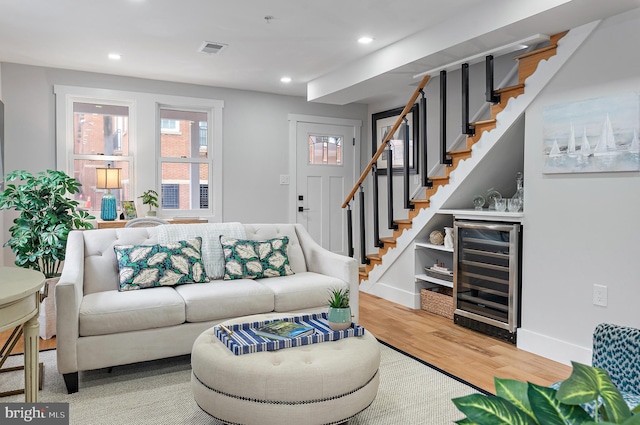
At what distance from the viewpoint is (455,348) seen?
3428 mm

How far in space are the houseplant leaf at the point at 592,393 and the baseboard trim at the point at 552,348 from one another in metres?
2.78

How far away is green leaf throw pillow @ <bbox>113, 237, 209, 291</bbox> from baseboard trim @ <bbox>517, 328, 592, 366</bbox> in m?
2.33

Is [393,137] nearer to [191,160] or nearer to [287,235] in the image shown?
[191,160]

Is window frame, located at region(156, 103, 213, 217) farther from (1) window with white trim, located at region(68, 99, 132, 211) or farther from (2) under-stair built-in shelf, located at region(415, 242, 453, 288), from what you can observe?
(2) under-stair built-in shelf, located at region(415, 242, 453, 288)

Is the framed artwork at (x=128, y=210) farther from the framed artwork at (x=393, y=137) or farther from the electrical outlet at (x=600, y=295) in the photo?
the electrical outlet at (x=600, y=295)

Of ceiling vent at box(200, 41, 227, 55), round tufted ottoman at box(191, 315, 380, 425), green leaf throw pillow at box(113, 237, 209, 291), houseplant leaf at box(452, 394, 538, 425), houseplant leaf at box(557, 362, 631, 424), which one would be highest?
ceiling vent at box(200, 41, 227, 55)

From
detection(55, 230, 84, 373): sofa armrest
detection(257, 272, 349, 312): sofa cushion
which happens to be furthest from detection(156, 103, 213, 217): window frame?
detection(55, 230, 84, 373): sofa armrest

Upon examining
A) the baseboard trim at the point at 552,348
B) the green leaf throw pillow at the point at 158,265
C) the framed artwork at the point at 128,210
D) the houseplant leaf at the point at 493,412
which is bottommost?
the baseboard trim at the point at 552,348

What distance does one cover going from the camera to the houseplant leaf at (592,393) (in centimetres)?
59

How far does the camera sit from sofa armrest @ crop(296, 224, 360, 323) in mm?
3439

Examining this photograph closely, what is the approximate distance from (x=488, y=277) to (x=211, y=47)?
309cm

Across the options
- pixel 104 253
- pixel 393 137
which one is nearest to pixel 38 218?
pixel 104 253

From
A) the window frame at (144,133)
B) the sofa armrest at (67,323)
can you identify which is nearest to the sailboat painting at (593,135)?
the sofa armrest at (67,323)

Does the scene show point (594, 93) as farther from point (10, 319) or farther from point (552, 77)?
point (10, 319)
